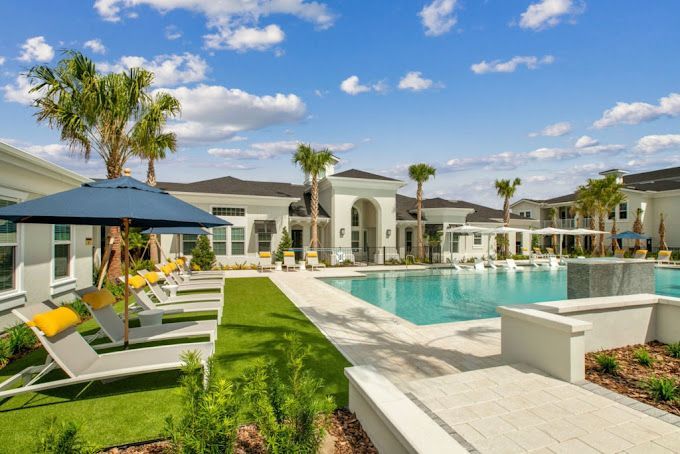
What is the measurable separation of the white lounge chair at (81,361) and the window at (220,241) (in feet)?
65.5

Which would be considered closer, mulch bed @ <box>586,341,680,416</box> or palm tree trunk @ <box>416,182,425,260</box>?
mulch bed @ <box>586,341,680,416</box>

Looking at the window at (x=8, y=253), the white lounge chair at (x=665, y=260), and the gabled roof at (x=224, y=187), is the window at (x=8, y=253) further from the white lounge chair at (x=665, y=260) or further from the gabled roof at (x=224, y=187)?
the white lounge chair at (x=665, y=260)

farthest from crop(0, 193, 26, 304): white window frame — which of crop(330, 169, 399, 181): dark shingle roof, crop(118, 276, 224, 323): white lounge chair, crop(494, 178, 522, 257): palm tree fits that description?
crop(494, 178, 522, 257): palm tree

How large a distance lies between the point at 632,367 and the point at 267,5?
14.7 m

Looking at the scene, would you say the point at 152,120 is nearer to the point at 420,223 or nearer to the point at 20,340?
the point at 20,340

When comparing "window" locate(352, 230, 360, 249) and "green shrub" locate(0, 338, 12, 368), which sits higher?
"window" locate(352, 230, 360, 249)

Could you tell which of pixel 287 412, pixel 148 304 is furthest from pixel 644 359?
pixel 148 304

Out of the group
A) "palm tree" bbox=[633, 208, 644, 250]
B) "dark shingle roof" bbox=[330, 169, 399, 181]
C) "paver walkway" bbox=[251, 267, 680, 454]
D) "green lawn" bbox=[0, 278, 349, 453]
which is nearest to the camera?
"paver walkway" bbox=[251, 267, 680, 454]

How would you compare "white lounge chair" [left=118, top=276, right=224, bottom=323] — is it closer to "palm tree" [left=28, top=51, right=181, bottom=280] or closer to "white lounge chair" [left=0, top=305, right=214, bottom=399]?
"white lounge chair" [left=0, top=305, right=214, bottom=399]

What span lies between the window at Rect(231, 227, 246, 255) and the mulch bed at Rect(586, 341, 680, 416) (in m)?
22.6

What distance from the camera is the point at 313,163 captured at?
26234 millimetres

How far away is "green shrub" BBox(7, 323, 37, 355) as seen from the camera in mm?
6746

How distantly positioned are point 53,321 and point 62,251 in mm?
9149

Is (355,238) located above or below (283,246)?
above
